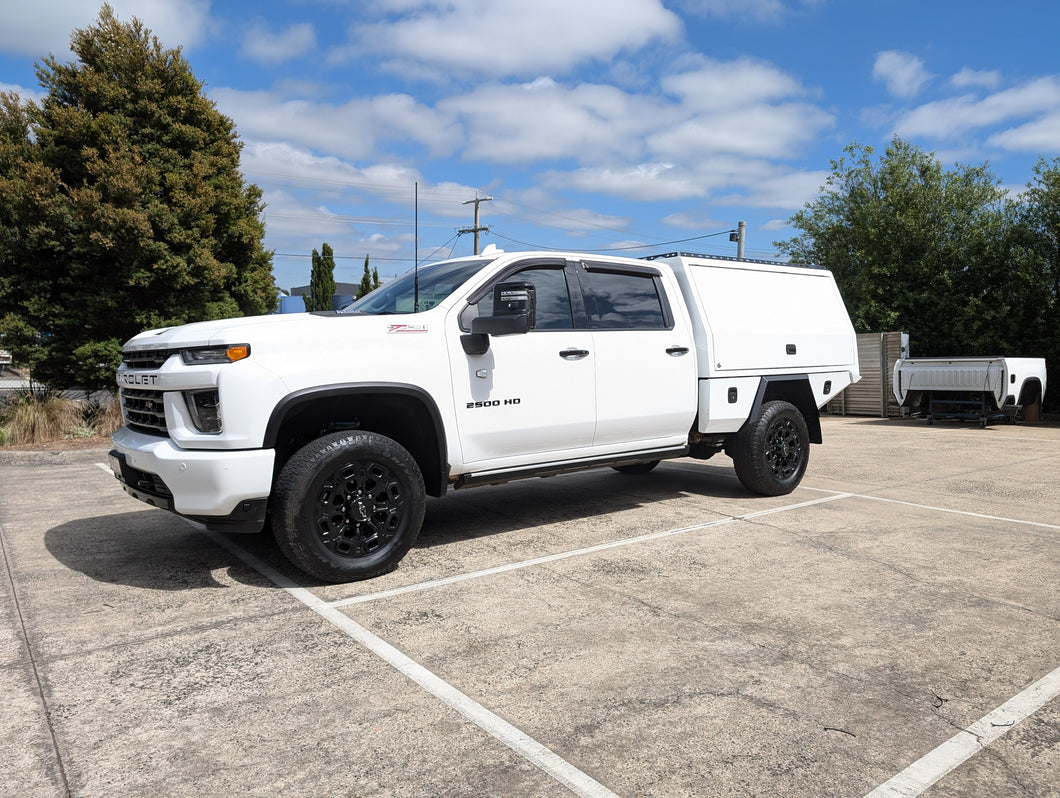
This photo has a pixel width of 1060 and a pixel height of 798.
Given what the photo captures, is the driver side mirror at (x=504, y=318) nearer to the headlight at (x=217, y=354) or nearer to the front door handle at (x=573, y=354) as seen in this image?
the front door handle at (x=573, y=354)

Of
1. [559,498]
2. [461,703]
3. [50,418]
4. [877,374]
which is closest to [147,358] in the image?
[461,703]

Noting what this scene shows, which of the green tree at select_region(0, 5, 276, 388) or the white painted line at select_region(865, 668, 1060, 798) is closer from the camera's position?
the white painted line at select_region(865, 668, 1060, 798)

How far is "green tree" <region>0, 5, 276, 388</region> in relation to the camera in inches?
449

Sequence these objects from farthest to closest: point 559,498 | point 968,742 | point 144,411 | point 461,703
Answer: point 559,498, point 144,411, point 461,703, point 968,742

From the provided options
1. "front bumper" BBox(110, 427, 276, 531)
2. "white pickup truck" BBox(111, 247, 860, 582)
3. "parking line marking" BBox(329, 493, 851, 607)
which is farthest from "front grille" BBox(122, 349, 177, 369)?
"parking line marking" BBox(329, 493, 851, 607)

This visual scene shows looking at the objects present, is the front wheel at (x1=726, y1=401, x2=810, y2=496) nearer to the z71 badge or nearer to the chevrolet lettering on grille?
the z71 badge

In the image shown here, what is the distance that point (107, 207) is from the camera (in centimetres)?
1122

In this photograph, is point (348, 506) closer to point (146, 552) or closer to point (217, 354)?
point (217, 354)

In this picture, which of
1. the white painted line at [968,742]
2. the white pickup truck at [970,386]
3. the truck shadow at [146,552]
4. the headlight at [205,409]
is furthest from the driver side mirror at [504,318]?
the white pickup truck at [970,386]

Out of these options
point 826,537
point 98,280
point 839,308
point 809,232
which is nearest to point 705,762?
point 826,537

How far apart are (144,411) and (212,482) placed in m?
0.89

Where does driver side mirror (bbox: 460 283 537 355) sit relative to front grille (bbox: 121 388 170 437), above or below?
above

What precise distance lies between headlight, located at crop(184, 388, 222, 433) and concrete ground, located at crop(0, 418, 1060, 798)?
100 centimetres

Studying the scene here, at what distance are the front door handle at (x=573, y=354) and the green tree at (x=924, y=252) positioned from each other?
1602 centimetres
